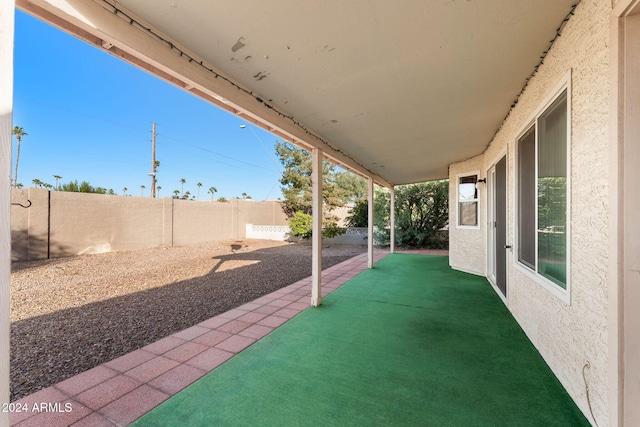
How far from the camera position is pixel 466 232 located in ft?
20.5

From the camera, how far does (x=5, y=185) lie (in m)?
1.05

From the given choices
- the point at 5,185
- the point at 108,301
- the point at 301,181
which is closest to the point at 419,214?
the point at 301,181

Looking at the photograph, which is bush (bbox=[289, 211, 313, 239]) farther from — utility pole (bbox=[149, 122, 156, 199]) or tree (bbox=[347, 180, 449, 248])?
utility pole (bbox=[149, 122, 156, 199])

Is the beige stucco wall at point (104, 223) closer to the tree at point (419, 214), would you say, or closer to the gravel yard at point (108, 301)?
the gravel yard at point (108, 301)

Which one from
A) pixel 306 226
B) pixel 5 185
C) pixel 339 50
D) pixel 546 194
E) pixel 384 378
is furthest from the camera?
pixel 306 226

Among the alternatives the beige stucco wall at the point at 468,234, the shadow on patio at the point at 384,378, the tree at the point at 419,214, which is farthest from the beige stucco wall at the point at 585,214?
the tree at the point at 419,214

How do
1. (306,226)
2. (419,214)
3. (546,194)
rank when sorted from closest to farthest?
1. (546,194)
2. (419,214)
3. (306,226)

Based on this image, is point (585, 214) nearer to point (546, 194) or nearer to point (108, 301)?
point (546, 194)

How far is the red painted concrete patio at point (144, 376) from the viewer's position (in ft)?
5.80

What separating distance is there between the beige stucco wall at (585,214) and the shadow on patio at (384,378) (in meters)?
0.30

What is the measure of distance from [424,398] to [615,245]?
1.54m

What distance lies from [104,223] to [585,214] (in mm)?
11574

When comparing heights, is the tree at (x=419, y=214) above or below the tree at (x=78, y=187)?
below

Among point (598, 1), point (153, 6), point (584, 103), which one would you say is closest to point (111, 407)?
point (153, 6)
